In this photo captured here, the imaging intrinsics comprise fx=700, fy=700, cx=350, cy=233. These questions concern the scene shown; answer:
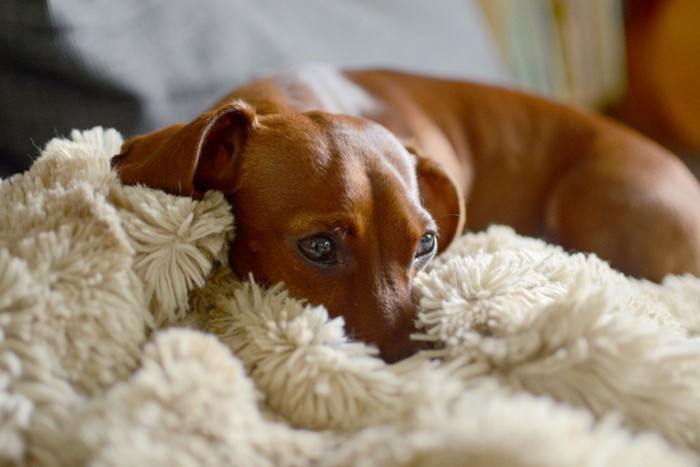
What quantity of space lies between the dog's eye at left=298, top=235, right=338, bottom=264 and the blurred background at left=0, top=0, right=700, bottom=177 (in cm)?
58

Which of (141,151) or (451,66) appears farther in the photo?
(451,66)

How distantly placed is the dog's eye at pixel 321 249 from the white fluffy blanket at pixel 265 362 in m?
0.11

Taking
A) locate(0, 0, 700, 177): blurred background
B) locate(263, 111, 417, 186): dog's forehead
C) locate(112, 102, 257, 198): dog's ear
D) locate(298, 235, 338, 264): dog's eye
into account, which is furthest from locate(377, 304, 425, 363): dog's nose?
locate(0, 0, 700, 177): blurred background

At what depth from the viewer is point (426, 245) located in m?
1.29

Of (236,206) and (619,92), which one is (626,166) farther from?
(619,92)

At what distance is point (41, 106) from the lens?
1.46 meters

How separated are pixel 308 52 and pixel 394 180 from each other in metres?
1.06

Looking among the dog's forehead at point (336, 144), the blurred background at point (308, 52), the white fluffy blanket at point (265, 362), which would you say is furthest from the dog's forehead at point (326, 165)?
the blurred background at point (308, 52)

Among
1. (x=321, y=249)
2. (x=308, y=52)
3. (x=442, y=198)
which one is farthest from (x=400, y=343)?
(x=308, y=52)

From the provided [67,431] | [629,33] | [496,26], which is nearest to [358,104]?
[67,431]

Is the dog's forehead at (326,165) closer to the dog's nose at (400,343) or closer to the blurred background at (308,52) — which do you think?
the dog's nose at (400,343)

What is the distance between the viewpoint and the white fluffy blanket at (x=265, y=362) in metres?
0.72

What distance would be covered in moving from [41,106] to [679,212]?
154 cm

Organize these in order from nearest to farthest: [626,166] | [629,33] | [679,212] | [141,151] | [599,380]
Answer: [599,380]
[141,151]
[679,212]
[626,166]
[629,33]
